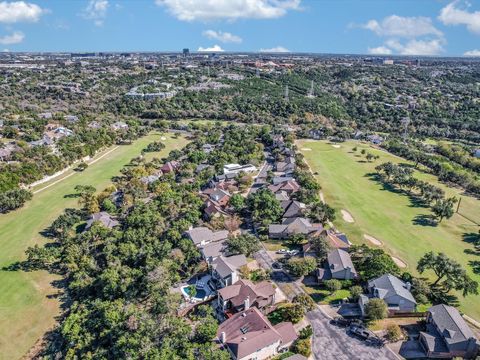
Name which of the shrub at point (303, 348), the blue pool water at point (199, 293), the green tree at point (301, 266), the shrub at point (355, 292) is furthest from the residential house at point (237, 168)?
the shrub at point (303, 348)

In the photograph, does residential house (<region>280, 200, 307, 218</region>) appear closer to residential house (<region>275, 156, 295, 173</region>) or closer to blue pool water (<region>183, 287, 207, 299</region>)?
residential house (<region>275, 156, 295, 173</region>)

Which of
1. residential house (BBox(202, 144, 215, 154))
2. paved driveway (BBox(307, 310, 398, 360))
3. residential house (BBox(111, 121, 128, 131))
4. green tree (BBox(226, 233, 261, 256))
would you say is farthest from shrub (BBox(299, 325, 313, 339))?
residential house (BBox(111, 121, 128, 131))

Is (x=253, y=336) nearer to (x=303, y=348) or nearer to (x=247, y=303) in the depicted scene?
(x=303, y=348)

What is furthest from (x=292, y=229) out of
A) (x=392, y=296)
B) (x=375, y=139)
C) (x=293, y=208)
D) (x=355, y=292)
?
(x=375, y=139)

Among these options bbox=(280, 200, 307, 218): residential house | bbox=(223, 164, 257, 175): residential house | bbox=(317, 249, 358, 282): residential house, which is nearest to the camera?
bbox=(317, 249, 358, 282): residential house

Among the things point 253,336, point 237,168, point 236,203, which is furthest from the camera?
point 237,168

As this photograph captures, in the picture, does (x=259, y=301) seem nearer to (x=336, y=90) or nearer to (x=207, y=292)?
(x=207, y=292)
